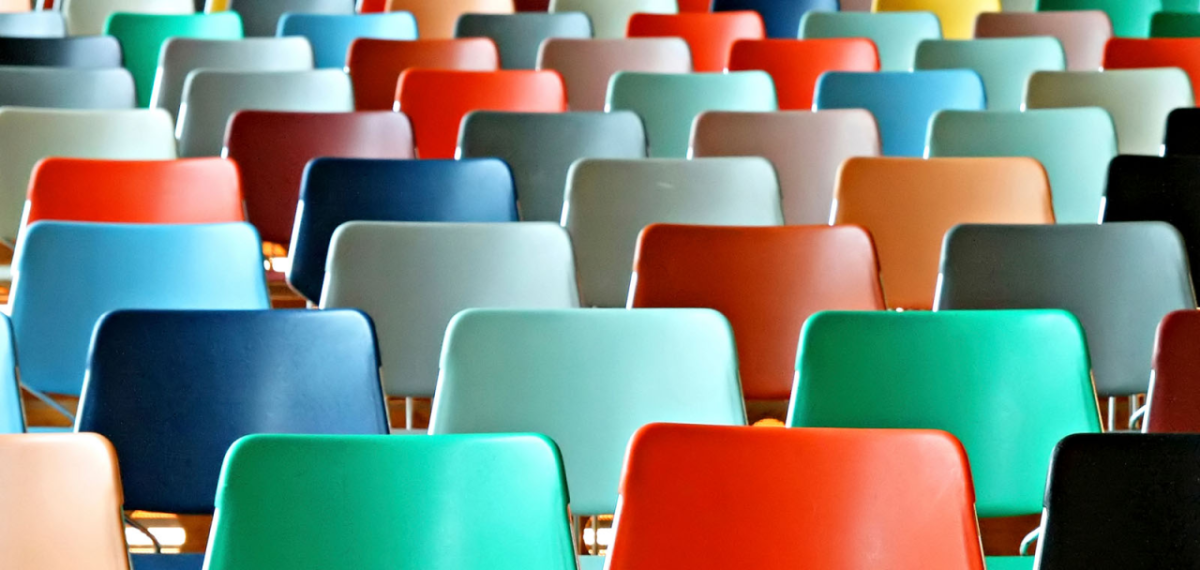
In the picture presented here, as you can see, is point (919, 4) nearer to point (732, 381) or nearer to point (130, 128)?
point (130, 128)

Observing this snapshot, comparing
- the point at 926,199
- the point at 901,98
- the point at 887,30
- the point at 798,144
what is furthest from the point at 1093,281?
the point at 887,30

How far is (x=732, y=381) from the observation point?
2.41m

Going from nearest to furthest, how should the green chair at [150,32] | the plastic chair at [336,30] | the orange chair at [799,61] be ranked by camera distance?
1. the orange chair at [799,61]
2. the green chair at [150,32]
3. the plastic chair at [336,30]

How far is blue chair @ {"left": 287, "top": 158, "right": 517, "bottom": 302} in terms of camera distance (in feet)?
11.6

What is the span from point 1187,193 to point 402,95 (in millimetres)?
2434

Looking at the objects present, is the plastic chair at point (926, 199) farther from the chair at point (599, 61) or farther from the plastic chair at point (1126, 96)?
the chair at point (599, 61)

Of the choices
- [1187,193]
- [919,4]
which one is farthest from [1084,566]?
[919,4]

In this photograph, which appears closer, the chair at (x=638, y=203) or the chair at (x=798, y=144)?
the chair at (x=638, y=203)

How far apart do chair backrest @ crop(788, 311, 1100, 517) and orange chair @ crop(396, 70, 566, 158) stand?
2.46 meters

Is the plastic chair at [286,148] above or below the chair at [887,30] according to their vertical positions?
below

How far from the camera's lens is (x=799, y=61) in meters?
5.22

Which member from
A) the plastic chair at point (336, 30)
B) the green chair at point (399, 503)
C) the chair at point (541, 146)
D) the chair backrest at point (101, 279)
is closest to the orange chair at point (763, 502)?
the green chair at point (399, 503)

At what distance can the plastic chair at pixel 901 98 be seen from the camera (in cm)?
462

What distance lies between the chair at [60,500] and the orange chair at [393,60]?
135 inches
